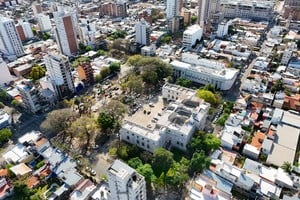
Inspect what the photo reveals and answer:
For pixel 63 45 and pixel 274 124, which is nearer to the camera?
pixel 274 124

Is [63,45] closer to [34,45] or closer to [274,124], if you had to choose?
[34,45]

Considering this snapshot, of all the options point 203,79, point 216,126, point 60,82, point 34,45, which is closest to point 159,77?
point 203,79

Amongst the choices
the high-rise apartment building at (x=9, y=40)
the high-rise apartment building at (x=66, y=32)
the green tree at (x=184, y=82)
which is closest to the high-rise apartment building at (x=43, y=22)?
the high-rise apartment building at (x=9, y=40)

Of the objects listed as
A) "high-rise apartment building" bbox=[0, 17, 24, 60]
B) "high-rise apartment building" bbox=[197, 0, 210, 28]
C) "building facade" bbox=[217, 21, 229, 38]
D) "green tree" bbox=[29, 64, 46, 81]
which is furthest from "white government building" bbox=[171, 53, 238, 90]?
"high-rise apartment building" bbox=[0, 17, 24, 60]

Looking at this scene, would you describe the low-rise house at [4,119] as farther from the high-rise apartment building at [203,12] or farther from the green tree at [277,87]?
the high-rise apartment building at [203,12]

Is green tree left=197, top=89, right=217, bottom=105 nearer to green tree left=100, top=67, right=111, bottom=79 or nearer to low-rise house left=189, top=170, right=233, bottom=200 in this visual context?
low-rise house left=189, top=170, right=233, bottom=200
